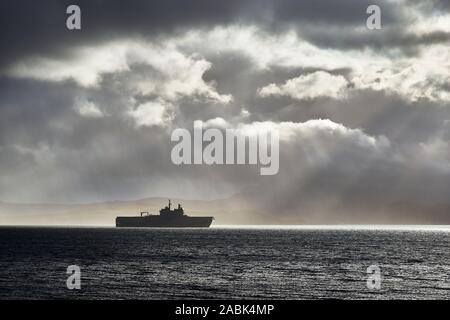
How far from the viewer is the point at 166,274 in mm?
72000
